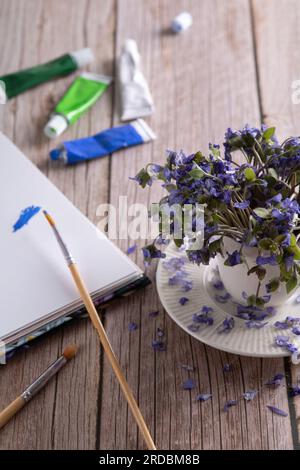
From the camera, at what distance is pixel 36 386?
972mm

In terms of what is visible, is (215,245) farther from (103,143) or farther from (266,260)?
(103,143)

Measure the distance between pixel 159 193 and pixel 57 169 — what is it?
0.65ft

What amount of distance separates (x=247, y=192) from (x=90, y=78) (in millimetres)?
673

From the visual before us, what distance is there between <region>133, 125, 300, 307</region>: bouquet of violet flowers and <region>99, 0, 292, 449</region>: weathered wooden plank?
0.14 meters

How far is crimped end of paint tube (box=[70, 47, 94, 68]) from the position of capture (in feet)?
4.91

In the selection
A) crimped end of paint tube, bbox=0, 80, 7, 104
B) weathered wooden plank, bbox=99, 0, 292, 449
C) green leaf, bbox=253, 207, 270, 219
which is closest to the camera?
green leaf, bbox=253, 207, 270, 219

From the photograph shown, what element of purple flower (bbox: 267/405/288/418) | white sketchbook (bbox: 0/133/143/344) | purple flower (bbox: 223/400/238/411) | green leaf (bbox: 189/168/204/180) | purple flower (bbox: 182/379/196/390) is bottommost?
purple flower (bbox: 267/405/288/418)

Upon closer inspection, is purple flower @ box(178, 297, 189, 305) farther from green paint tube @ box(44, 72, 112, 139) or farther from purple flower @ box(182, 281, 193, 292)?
green paint tube @ box(44, 72, 112, 139)

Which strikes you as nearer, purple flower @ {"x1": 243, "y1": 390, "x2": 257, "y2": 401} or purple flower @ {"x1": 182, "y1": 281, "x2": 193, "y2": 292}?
purple flower @ {"x1": 243, "y1": 390, "x2": 257, "y2": 401}

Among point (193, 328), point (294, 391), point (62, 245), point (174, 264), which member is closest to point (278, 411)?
point (294, 391)

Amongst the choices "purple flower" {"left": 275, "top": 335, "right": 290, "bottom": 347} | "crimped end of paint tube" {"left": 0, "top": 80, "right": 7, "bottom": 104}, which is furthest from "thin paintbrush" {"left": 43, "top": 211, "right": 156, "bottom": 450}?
"crimped end of paint tube" {"left": 0, "top": 80, "right": 7, "bottom": 104}

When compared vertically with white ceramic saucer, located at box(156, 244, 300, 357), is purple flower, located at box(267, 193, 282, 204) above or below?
above

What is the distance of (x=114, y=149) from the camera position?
1329mm

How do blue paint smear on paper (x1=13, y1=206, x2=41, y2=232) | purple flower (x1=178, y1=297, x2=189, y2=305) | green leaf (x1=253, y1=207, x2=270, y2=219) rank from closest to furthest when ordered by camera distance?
green leaf (x1=253, y1=207, x2=270, y2=219) < purple flower (x1=178, y1=297, x2=189, y2=305) < blue paint smear on paper (x1=13, y1=206, x2=41, y2=232)
